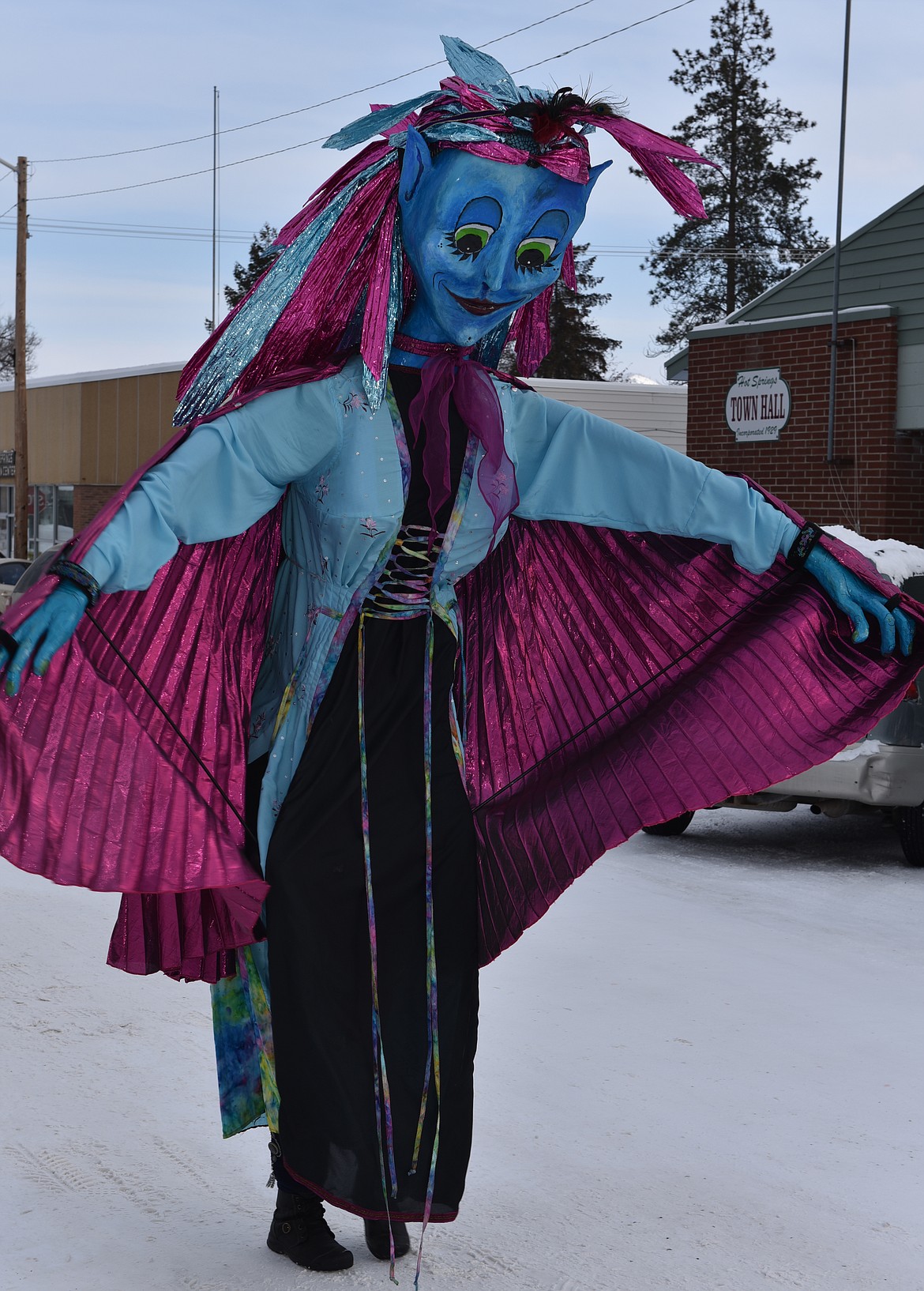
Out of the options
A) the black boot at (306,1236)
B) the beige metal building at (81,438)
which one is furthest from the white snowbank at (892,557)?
the beige metal building at (81,438)

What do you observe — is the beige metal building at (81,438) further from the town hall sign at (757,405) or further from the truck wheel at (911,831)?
the truck wheel at (911,831)

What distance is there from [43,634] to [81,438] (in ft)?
101

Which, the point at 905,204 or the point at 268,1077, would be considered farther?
the point at 905,204

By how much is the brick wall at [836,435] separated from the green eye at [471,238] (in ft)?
35.2

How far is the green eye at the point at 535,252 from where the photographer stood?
291cm

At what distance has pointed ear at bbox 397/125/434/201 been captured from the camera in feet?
9.21

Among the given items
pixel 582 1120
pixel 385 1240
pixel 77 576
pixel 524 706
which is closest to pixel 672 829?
pixel 582 1120

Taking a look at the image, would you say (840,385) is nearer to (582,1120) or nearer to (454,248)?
(582,1120)

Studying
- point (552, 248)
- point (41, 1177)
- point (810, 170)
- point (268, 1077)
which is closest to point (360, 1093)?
point (268, 1077)

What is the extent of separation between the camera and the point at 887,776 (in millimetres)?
6945

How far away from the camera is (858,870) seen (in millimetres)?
7129

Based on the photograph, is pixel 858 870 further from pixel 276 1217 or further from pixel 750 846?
pixel 276 1217

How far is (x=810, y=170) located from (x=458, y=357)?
1365 inches

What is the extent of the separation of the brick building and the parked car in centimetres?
641
